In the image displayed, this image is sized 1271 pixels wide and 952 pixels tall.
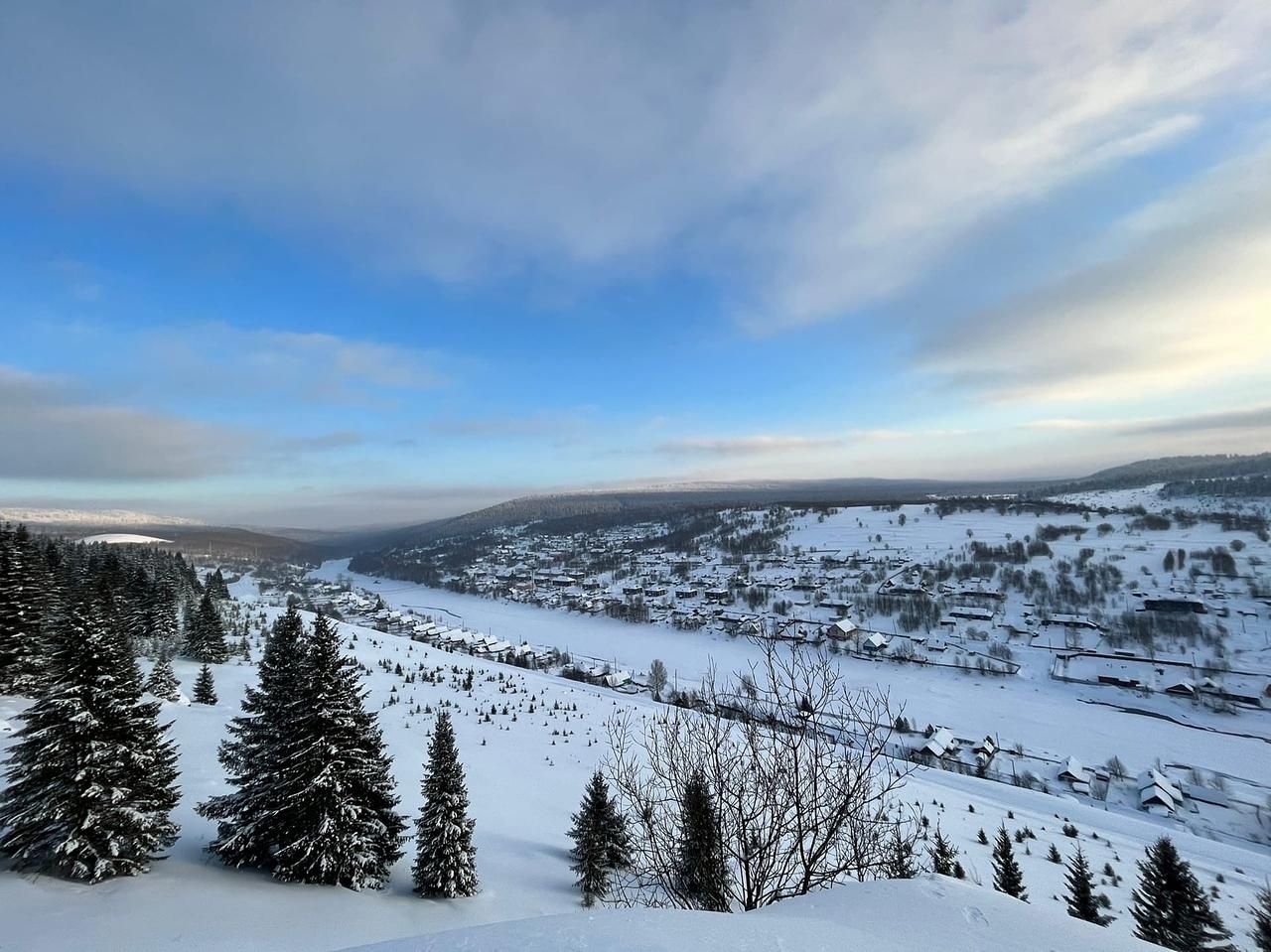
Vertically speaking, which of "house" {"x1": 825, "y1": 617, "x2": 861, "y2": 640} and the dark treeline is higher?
the dark treeline

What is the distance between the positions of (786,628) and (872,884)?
58.4 metres

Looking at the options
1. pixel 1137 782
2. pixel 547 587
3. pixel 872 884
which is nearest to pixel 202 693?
pixel 872 884

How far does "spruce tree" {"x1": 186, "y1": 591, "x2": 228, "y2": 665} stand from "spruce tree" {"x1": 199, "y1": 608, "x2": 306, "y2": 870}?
24.9 metres

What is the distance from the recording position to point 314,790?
9.11 meters

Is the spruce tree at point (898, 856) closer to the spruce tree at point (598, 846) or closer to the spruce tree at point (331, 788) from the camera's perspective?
the spruce tree at point (598, 846)

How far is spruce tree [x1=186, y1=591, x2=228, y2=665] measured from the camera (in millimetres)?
28969

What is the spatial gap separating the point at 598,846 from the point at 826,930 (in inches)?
407

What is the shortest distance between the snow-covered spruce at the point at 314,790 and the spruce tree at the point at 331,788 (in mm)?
16

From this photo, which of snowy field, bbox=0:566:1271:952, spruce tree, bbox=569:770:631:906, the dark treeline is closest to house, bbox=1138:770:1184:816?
snowy field, bbox=0:566:1271:952

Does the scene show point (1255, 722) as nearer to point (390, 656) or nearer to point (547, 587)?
point (390, 656)

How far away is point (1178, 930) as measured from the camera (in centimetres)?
1104

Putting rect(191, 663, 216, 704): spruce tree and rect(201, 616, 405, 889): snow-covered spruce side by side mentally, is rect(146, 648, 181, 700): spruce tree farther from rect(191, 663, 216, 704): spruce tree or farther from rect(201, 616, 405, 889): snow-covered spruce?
rect(201, 616, 405, 889): snow-covered spruce

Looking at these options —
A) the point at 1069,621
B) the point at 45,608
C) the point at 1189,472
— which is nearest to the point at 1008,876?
the point at 45,608

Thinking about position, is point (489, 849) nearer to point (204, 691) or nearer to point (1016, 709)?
point (204, 691)
